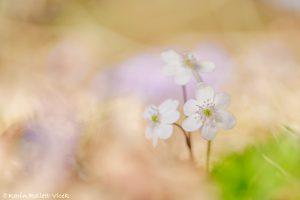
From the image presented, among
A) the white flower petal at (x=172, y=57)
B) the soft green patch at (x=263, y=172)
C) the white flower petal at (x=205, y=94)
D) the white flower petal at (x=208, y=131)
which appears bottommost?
the soft green patch at (x=263, y=172)

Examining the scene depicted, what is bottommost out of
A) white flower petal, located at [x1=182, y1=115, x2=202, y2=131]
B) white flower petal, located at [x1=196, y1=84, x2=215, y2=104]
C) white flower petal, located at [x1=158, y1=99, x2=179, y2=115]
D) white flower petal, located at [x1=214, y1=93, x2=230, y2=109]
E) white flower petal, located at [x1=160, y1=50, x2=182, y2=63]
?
white flower petal, located at [x1=182, y1=115, x2=202, y2=131]

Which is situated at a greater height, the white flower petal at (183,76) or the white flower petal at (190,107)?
the white flower petal at (183,76)

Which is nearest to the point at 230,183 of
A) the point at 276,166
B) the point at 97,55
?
the point at 276,166

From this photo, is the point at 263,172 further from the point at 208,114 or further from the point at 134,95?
the point at 134,95

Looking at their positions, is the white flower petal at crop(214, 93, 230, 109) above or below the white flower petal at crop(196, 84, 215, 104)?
below

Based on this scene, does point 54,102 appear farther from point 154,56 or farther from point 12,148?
point 154,56

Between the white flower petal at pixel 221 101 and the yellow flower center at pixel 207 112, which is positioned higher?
the white flower petal at pixel 221 101
